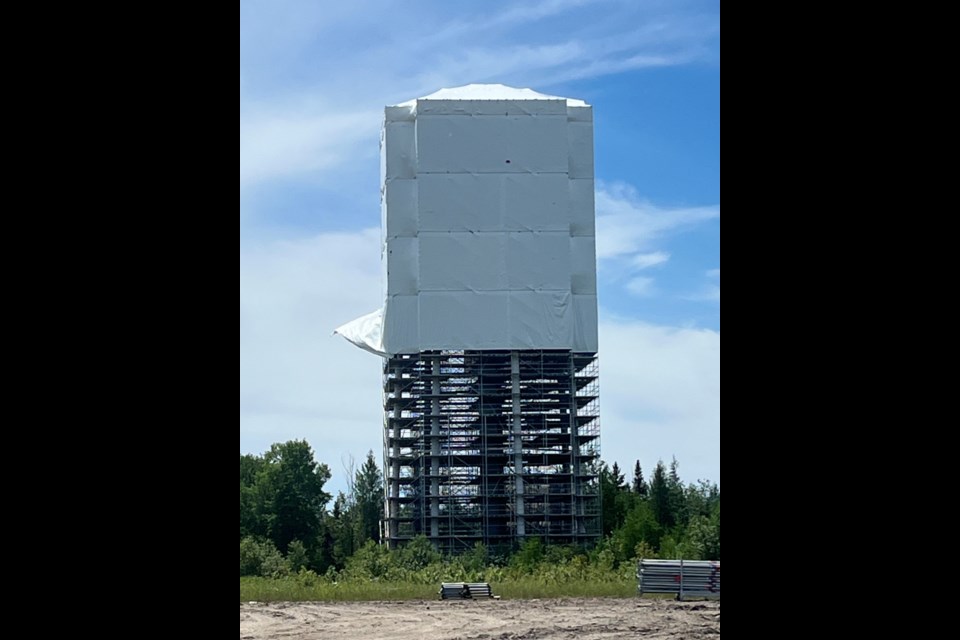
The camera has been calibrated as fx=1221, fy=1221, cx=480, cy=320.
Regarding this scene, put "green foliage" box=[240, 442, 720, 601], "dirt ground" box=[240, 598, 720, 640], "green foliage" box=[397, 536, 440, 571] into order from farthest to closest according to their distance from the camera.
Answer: "green foliage" box=[397, 536, 440, 571], "green foliage" box=[240, 442, 720, 601], "dirt ground" box=[240, 598, 720, 640]

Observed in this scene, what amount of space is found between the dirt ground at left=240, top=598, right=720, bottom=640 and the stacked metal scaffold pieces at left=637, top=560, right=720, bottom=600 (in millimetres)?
576

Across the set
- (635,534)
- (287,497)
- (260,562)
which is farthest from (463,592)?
(287,497)

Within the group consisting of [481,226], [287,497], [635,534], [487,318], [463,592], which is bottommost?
[463,592]

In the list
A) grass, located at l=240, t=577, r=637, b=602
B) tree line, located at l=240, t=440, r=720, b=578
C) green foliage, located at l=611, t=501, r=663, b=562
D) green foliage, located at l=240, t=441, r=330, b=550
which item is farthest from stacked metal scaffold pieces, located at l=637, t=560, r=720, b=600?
green foliage, located at l=240, t=441, r=330, b=550

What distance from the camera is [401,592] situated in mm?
27438

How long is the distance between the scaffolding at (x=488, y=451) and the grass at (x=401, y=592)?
10.6 metres

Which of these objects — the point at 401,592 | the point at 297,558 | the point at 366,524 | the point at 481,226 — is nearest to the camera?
the point at 401,592

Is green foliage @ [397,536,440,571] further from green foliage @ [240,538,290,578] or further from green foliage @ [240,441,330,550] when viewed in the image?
green foliage @ [240,441,330,550]

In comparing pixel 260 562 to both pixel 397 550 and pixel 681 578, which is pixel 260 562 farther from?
pixel 681 578

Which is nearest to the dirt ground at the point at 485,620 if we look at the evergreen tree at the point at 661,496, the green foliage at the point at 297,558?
the green foliage at the point at 297,558

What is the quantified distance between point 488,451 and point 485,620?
19.7 metres

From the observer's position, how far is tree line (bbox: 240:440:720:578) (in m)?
36.4
